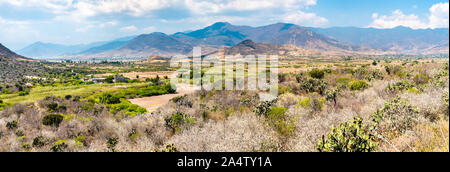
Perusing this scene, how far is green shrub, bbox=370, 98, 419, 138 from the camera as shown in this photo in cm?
643

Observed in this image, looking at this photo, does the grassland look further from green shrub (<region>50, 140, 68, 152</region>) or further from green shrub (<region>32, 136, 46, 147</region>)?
green shrub (<region>50, 140, 68, 152</region>)

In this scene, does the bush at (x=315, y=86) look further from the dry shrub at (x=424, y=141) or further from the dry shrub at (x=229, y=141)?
the dry shrub at (x=424, y=141)

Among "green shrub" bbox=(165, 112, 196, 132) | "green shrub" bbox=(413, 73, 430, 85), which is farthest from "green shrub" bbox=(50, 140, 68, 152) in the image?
"green shrub" bbox=(413, 73, 430, 85)

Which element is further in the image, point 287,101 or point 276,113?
point 287,101

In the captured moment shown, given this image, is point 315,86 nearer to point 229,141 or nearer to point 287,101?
point 287,101

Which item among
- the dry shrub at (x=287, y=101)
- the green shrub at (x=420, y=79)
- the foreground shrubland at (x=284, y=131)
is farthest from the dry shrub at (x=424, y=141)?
the green shrub at (x=420, y=79)

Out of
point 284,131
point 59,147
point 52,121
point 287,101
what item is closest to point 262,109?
point 284,131

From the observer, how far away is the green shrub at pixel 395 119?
643 centimetres

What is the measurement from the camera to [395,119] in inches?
261
